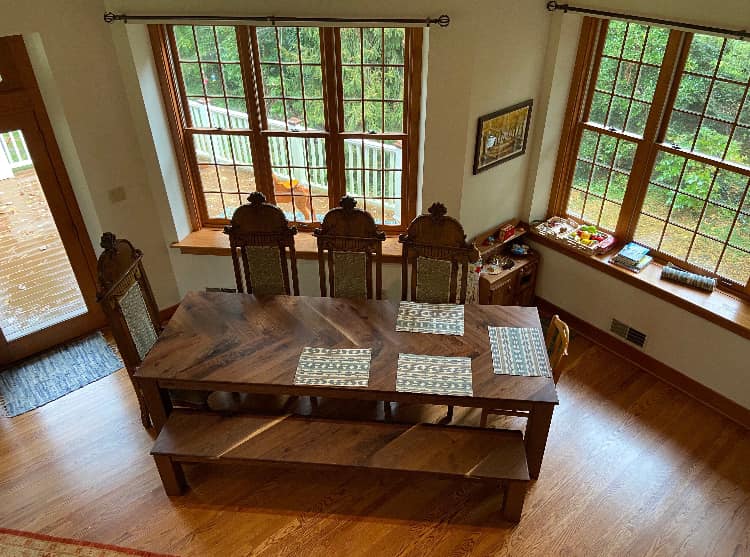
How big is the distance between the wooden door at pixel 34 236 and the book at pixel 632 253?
4.05 metres

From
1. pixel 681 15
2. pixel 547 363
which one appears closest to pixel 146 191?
pixel 547 363

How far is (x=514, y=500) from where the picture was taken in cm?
325

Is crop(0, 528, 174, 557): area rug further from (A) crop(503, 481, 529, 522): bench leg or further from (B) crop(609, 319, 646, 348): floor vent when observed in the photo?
(B) crop(609, 319, 646, 348): floor vent

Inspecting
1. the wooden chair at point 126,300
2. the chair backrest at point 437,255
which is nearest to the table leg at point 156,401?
the wooden chair at point 126,300

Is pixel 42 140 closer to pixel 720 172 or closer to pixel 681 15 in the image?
pixel 681 15

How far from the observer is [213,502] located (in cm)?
350

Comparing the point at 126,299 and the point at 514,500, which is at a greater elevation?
the point at 126,299

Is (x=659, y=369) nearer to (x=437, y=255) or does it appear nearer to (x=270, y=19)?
(x=437, y=255)

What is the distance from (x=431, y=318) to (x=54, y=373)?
2934mm

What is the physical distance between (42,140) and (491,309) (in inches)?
129

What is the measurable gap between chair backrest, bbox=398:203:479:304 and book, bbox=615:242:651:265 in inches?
51.0

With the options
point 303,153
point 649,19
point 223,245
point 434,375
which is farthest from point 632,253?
point 223,245

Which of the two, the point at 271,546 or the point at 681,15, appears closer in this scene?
the point at 271,546

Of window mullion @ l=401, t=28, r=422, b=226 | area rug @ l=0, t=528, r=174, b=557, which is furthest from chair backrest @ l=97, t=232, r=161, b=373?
window mullion @ l=401, t=28, r=422, b=226
